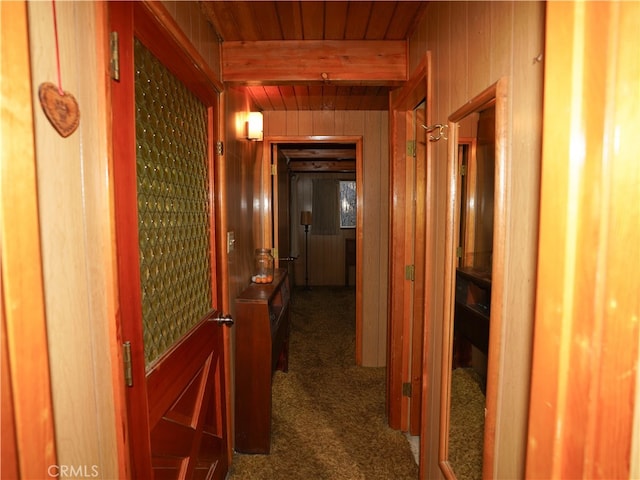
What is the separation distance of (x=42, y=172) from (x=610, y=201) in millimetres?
1003

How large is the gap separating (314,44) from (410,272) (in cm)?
158

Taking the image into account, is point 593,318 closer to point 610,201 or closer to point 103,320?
point 610,201

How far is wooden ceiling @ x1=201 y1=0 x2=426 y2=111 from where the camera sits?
1.74 meters

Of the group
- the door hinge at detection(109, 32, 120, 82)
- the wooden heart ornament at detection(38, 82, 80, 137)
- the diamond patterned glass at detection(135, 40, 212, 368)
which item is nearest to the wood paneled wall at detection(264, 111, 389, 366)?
the diamond patterned glass at detection(135, 40, 212, 368)

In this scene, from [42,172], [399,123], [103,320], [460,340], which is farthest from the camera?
[399,123]

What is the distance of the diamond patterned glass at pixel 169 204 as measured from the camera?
46.6 inches

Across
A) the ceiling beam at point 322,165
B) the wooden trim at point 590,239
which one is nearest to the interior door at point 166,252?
the wooden trim at point 590,239

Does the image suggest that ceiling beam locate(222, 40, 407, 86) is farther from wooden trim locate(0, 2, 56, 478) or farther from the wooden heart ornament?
wooden trim locate(0, 2, 56, 478)

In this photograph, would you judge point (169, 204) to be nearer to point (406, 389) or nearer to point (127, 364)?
point (127, 364)

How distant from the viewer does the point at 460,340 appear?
54.5 inches

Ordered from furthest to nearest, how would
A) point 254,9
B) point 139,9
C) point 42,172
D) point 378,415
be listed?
1. point 378,415
2. point 254,9
3. point 139,9
4. point 42,172

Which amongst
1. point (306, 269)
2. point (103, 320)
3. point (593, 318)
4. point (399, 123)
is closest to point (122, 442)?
point (103, 320)

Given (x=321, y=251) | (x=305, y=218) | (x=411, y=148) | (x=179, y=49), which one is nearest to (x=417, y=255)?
(x=411, y=148)

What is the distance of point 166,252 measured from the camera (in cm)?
135
